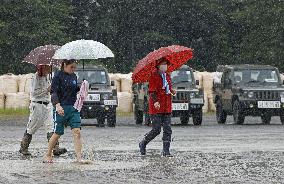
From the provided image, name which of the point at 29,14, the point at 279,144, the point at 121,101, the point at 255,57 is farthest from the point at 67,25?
the point at 279,144

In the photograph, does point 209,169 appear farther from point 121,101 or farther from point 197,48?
point 197,48

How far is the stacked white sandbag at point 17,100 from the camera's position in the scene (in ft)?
129

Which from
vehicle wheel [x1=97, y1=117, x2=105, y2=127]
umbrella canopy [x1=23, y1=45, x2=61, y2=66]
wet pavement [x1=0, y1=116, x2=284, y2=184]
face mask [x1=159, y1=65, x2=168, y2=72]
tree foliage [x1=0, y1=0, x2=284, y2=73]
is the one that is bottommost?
wet pavement [x1=0, y1=116, x2=284, y2=184]

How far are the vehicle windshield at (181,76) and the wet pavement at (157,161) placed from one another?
6792 millimetres

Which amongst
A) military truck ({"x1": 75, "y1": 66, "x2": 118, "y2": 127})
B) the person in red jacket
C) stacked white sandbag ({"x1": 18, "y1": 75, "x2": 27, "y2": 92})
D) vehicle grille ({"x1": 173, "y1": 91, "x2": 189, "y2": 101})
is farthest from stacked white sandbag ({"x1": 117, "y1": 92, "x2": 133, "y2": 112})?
the person in red jacket

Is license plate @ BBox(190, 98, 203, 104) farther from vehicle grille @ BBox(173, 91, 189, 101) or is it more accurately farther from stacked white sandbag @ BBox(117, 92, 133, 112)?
stacked white sandbag @ BBox(117, 92, 133, 112)

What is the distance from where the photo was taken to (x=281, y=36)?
65.3 metres

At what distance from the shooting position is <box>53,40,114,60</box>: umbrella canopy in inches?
631

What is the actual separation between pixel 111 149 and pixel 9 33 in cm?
4314

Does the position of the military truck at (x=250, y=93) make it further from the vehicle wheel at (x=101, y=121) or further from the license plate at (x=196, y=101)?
the vehicle wheel at (x=101, y=121)

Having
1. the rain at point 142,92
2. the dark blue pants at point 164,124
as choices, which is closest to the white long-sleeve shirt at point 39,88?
the rain at point 142,92

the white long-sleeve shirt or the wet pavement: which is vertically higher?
the white long-sleeve shirt

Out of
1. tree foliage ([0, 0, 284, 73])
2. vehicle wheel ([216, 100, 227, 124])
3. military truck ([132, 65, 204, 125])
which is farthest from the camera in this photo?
tree foliage ([0, 0, 284, 73])

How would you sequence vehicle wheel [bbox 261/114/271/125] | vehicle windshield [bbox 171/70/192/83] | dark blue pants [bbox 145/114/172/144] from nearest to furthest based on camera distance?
1. dark blue pants [bbox 145/114/172/144]
2. vehicle windshield [bbox 171/70/192/83]
3. vehicle wheel [bbox 261/114/271/125]
